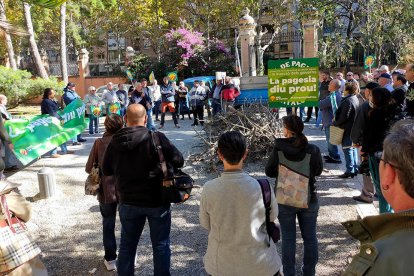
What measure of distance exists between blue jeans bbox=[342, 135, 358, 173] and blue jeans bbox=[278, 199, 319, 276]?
12.0 feet

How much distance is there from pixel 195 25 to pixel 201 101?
748 inches

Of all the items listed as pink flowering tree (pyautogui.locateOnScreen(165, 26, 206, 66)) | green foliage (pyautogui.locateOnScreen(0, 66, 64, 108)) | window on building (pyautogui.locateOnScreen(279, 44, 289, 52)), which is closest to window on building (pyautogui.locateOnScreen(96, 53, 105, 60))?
window on building (pyautogui.locateOnScreen(279, 44, 289, 52))

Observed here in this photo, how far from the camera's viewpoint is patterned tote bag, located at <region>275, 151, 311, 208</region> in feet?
11.2

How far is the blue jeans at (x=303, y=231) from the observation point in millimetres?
3504

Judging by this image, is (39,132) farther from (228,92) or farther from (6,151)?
(228,92)

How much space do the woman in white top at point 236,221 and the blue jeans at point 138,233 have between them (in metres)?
0.86

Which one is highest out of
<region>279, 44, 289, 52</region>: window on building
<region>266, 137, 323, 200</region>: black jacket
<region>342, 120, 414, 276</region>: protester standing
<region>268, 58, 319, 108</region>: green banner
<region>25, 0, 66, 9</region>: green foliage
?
<region>279, 44, 289, 52</region>: window on building

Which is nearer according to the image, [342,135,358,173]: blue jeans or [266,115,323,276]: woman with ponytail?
[266,115,323,276]: woman with ponytail

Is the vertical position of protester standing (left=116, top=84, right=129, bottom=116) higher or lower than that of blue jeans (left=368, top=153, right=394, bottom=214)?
higher

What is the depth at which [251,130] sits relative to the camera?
27.2ft

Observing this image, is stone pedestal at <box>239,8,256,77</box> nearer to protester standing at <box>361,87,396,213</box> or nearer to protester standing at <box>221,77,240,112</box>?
protester standing at <box>221,77,240,112</box>

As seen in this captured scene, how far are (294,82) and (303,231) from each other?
3.14 metres

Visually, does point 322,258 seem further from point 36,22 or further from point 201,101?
point 36,22

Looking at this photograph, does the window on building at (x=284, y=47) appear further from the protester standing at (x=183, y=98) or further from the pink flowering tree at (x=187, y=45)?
the protester standing at (x=183, y=98)
